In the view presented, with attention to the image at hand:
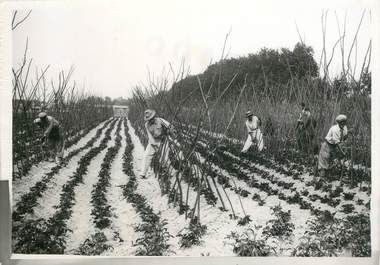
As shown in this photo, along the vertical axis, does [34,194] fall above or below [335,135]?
below

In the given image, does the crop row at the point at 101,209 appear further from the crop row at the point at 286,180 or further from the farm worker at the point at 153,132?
the crop row at the point at 286,180

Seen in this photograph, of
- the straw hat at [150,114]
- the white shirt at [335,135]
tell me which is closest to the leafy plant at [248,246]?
the white shirt at [335,135]

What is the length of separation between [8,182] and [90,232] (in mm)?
963

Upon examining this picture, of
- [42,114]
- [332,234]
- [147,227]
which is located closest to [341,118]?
[332,234]

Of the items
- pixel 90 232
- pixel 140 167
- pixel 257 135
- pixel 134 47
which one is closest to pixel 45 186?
pixel 90 232

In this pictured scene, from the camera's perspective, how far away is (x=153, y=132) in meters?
4.12

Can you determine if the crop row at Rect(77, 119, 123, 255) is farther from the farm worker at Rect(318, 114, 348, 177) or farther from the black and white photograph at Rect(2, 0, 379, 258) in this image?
the farm worker at Rect(318, 114, 348, 177)

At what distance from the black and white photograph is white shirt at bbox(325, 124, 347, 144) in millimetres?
10

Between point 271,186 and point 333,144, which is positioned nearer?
point 333,144

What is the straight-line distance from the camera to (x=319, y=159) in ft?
13.4

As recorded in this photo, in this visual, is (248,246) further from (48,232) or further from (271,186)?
(48,232)

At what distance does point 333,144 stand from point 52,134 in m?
2.86

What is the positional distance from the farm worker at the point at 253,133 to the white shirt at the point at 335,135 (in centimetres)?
67

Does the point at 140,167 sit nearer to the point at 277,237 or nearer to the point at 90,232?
the point at 90,232
